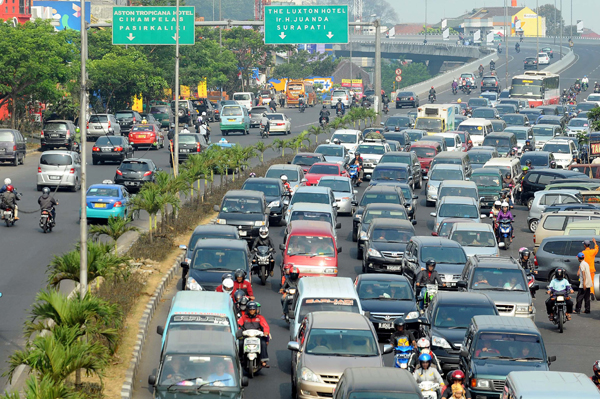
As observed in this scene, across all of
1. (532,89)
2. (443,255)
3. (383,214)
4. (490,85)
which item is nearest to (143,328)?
(443,255)

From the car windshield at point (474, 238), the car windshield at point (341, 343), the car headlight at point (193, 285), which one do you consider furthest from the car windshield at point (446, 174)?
the car windshield at point (341, 343)

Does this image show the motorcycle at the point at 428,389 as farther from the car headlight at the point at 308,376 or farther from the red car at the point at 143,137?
the red car at the point at 143,137

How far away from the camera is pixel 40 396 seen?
441 inches

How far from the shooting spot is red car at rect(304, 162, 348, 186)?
37438mm

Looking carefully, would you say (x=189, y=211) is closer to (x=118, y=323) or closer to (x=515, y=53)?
(x=118, y=323)

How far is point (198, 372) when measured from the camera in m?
13.8

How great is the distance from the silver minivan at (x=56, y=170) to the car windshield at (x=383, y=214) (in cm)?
1339

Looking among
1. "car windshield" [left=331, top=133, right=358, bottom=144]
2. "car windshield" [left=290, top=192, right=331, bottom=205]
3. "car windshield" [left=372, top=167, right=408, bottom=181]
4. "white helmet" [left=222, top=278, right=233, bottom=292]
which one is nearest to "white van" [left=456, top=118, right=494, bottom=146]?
"car windshield" [left=331, top=133, right=358, bottom=144]

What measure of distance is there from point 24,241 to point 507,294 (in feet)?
47.2

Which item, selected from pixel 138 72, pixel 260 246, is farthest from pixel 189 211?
pixel 138 72

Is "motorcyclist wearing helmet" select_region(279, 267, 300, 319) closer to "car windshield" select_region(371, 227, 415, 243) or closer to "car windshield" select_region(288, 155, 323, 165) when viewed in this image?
"car windshield" select_region(371, 227, 415, 243)

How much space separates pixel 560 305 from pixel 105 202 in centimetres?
1556

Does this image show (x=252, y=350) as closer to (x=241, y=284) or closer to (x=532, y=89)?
(x=241, y=284)

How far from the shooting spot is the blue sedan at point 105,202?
3078cm
